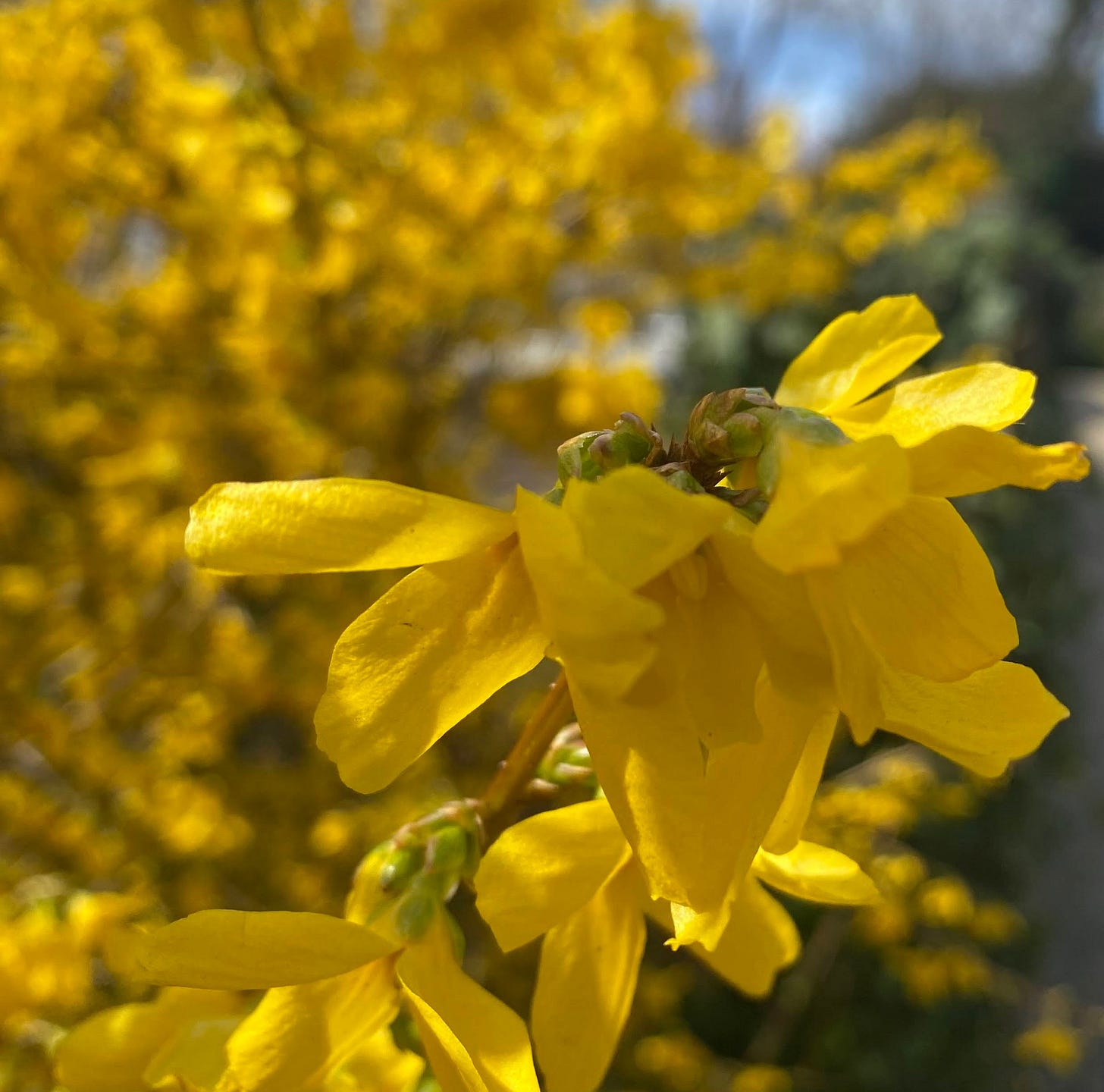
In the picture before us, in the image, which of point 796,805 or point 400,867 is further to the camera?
point 400,867

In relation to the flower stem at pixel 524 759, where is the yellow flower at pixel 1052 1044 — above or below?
below

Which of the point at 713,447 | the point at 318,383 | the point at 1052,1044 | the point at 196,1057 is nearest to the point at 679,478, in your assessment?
the point at 713,447

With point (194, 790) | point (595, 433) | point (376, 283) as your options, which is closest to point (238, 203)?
point (376, 283)

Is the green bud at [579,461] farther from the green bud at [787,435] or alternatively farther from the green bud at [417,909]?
the green bud at [417,909]

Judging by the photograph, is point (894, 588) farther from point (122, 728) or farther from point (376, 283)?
point (122, 728)

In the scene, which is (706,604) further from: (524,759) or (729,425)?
(524,759)

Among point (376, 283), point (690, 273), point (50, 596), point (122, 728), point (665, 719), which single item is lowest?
point (122, 728)

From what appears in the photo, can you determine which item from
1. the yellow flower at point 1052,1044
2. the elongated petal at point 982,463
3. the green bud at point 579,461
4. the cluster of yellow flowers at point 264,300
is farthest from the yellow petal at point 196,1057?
the yellow flower at point 1052,1044
